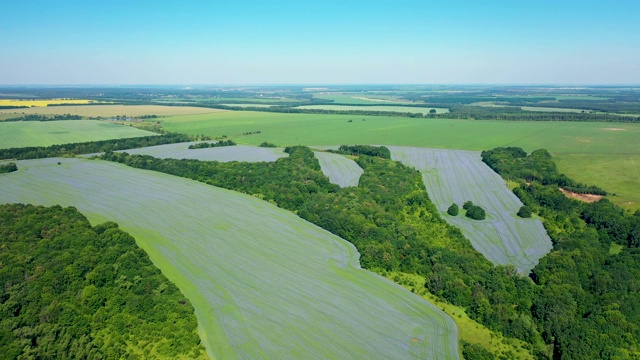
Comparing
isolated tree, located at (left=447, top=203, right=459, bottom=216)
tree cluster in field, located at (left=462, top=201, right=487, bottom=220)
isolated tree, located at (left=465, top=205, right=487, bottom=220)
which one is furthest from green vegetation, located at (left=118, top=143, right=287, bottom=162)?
isolated tree, located at (left=465, top=205, right=487, bottom=220)

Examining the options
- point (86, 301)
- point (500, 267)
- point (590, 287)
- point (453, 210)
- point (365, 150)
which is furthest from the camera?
point (365, 150)

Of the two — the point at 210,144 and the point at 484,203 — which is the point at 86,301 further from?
the point at 210,144

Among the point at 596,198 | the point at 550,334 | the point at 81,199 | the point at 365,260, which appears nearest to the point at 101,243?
the point at 81,199

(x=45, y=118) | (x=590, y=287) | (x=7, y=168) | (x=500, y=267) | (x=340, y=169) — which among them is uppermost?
(x=45, y=118)

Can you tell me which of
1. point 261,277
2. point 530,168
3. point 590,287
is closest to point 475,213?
point 590,287

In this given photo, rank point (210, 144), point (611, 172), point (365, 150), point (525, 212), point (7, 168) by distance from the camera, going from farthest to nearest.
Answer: point (210, 144) → point (365, 150) → point (611, 172) → point (7, 168) → point (525, 212)

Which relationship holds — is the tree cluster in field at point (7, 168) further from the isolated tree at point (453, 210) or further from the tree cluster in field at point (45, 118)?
the tree cluster in field at point (45, 118)

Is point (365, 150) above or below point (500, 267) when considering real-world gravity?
above

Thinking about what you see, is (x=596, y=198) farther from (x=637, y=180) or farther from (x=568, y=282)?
(x=568, y=282)

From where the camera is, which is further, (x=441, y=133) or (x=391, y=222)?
(x=441, y=133)
